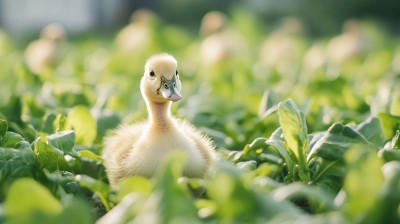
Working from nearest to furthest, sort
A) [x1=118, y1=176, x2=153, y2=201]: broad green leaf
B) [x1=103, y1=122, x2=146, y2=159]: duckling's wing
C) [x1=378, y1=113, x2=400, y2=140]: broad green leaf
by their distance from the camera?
1. [x1=118, y1=176, x2=153, y2=201]: broad green leaf
2. [x1=103, y1=122, x2=146, y2=159]: duckling's wing
3. [x1=378, y1=113, x2=400, y2=140]: broad green leaf

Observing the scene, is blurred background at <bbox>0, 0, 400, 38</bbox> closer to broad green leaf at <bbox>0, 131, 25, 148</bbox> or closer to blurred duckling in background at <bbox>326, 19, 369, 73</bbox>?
blurred duckling in background at <bbox>326, 19, 369, 73</bbox>

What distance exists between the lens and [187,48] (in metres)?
8.98

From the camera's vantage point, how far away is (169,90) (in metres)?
2.99

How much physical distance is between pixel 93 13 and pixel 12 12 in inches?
74.5

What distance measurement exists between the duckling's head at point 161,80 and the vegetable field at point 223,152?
0.32 metres

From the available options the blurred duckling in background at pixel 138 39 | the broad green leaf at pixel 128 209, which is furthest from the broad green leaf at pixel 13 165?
the blurred duckling in background at pixel 138 39

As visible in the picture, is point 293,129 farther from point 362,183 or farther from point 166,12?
point 166,12

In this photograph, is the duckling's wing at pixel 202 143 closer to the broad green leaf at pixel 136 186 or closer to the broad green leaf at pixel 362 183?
the broad green leaf at pixel 136 186

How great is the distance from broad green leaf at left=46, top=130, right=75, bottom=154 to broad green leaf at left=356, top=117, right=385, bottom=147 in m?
1.14

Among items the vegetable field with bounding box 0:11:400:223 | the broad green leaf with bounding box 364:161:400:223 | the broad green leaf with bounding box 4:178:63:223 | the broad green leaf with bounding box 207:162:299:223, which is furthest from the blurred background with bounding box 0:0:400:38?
the broad green leaf with bounding box 4:178:63:223

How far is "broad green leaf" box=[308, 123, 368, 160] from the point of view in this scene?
2877 mm

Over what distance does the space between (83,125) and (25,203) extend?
1.55 meters

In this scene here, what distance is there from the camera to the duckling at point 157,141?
286 cm

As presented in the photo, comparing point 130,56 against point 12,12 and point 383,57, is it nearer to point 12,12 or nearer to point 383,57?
point 383,57
